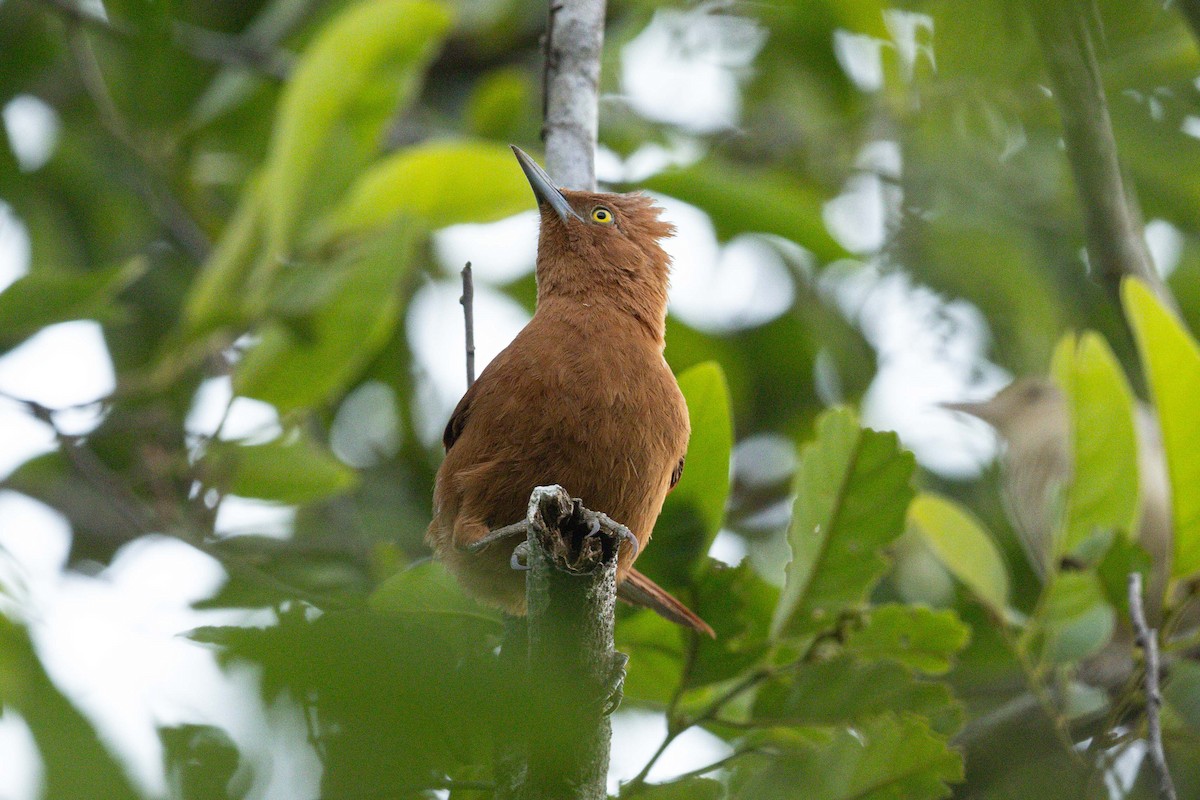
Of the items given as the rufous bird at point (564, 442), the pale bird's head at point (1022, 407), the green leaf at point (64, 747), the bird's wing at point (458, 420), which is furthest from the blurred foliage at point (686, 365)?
the pale bird's head at point (1022, 407)

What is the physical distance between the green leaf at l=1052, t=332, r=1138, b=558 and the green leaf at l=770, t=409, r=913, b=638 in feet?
2.67

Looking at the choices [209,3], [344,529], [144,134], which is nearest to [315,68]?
[144,134]

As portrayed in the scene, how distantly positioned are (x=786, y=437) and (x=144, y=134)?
3350 mm

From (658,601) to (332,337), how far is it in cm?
136

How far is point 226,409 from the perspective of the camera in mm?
3648

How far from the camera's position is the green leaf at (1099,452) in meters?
3.49

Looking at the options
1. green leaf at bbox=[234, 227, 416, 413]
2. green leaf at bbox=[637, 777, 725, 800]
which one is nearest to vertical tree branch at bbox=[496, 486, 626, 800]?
green leaf at bbox=[637, 777, 725, 800]

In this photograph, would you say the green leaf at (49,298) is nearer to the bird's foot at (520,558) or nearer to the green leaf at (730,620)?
the bird's foot at (520,558)

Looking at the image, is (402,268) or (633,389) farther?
(402,268)

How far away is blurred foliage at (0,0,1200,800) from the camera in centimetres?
133

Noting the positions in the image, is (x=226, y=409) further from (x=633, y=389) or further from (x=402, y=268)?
(x=633, y=389)

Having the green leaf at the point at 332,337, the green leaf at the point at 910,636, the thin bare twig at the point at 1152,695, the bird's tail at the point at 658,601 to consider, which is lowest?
the green leaf at the point at 910,636

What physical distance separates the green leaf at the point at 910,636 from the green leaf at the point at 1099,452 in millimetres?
584

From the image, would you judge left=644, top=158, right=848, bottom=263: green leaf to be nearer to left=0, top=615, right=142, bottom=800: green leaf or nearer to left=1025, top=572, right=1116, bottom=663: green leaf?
left=1025, top=572, right=1116, bottom=663: green leaf
